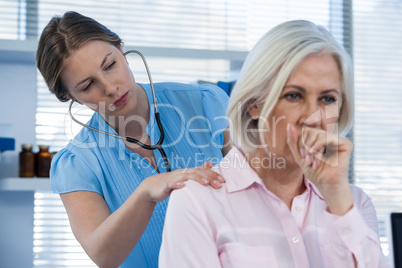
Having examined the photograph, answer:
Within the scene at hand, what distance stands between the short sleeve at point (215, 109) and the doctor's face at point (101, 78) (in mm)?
265

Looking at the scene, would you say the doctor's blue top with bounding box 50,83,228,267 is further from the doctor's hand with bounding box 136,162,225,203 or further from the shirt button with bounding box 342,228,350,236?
the shirt button with bounding box 342,228,350,236

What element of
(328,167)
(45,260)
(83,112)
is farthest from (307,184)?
(45,260)

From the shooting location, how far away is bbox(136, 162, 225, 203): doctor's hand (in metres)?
1.09

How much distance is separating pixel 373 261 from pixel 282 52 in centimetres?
50

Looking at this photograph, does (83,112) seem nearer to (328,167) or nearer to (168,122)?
(168,122)

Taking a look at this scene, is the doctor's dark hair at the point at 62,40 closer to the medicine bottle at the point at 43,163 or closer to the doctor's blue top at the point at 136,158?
the doctor's blue top at the point at 136,158

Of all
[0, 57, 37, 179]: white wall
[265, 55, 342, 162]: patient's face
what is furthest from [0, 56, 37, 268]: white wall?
[265, 55, 342, 162]: patient's face

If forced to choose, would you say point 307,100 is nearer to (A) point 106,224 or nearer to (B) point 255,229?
(B) point 255,229

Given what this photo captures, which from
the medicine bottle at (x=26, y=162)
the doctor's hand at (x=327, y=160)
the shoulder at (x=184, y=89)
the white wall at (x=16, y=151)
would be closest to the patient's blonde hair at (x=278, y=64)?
the doctor's hand at (x=327, y=160)

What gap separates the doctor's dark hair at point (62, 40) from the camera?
52.8 inches

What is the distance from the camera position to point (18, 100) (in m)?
2.37

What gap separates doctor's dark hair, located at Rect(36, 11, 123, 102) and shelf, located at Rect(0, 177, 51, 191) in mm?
761

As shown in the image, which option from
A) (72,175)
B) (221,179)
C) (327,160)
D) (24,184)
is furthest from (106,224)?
(24,184)

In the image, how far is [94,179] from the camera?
142 cm
